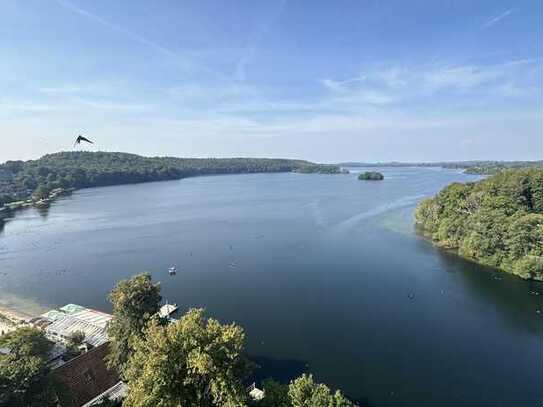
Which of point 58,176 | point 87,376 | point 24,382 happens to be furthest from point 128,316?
point 58,176

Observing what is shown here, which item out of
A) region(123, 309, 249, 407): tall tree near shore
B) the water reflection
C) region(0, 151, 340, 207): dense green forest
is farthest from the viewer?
region(0, 151, 340, 207): dense green forest

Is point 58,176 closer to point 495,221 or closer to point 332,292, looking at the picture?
point 332,292

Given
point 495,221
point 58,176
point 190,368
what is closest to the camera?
point 190,368

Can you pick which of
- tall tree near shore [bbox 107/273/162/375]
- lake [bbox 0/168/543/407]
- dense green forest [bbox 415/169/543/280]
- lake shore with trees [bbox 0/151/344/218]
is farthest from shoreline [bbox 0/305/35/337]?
lake shore with trees [bbox 0/151/344/218]

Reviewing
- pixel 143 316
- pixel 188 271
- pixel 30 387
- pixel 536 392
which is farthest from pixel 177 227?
pixel 536 392

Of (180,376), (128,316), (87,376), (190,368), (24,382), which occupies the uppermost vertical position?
(190,368)

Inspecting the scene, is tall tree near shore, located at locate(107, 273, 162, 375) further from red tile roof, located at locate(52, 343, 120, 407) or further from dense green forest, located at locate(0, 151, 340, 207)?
dense green forest, located at locate(0, 151, 340, 207)

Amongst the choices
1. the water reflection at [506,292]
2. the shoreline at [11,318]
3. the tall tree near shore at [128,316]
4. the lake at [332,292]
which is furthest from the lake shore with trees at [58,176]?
the water reflection at [506,292]
